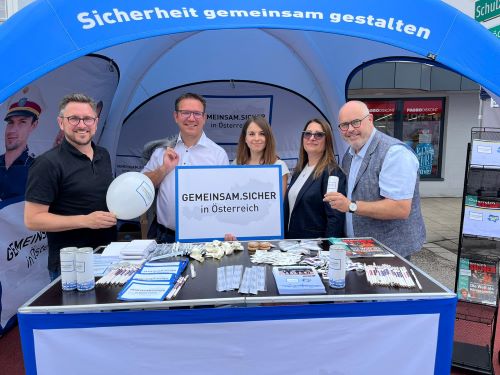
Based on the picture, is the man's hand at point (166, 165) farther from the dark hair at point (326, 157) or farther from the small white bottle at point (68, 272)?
the small white bottle at point (68, 272)

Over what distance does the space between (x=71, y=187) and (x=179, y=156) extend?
39.3 inches

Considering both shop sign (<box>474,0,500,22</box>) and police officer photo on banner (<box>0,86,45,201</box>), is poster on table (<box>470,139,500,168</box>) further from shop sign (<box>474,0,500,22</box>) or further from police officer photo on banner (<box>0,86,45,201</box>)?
police officer photo on banner (<box>0,86,45,201</box>)

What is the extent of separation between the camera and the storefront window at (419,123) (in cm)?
1069

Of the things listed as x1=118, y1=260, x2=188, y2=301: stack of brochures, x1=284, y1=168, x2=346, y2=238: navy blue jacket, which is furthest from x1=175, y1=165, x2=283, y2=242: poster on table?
x1=118, y1=260, x2=188, y2=301: stack of brochures

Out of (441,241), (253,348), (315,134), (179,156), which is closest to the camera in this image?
(253,348)

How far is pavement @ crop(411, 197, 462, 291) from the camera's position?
527 centimetres

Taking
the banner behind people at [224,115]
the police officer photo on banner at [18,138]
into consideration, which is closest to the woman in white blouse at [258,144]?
the police officer photo on banner at [18,138]

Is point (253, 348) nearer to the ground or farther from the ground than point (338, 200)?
nearer to the ground

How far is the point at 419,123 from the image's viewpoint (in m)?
10.8

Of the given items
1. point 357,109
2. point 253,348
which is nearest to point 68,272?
point 253,348

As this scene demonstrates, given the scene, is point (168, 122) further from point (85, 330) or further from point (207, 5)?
point (85, 330)

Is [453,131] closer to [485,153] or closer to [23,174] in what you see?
[485,153]

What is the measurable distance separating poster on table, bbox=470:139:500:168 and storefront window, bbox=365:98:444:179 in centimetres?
778

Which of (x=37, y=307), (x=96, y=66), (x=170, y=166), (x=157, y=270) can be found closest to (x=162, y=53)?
(x=96, y=66)
